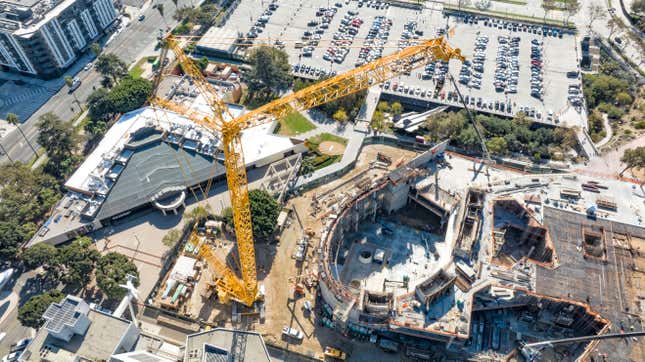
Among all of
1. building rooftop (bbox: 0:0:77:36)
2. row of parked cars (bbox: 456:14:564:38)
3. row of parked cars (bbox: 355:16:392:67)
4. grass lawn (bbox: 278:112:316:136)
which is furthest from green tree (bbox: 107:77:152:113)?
row of parked cars (bbox: 456:14:564:38)

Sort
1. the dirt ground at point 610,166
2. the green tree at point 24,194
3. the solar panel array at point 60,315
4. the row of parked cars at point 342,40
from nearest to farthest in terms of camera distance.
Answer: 1. the solar panel array at point 60,315
2. the green tree at point 24,194
3. the dirt ground at point 610,166
4. the row of parked cars at point 342,40

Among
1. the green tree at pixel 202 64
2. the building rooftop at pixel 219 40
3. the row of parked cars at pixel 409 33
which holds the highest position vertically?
the building rooftop at pixel 219 40

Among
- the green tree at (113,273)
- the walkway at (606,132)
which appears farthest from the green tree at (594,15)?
Result: the green tree at (113,273)

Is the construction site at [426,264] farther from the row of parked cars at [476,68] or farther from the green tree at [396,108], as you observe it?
the row of parked cars at [476,68]

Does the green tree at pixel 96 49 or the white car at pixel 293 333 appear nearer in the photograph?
the white car at pixel 293 333

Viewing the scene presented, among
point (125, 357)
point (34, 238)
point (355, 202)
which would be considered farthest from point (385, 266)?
point (34, 238)

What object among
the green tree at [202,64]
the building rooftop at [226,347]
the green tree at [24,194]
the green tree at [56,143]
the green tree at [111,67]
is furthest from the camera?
the green tree at [202,64]
